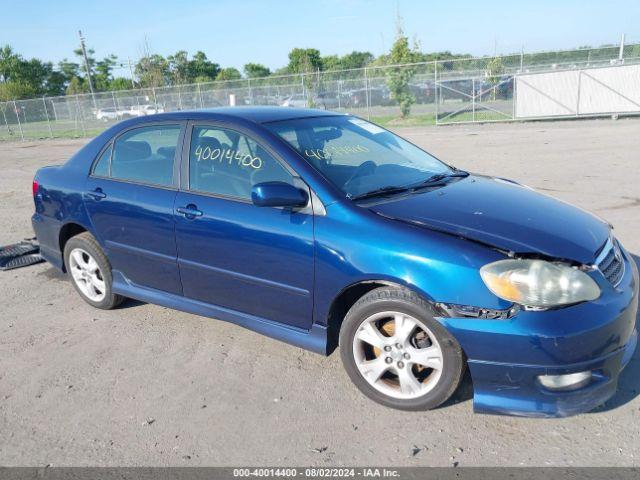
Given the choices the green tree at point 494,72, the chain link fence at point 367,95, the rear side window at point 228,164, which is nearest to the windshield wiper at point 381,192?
the rear side window at point 228,164

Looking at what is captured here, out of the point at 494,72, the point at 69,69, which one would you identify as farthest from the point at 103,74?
the point at 494,72

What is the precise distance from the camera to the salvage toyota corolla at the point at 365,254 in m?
2.62

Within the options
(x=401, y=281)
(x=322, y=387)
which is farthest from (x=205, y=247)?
(x=401, y=281)

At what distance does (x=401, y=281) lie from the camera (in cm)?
279

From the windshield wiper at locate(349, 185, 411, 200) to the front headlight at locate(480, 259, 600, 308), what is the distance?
912mm

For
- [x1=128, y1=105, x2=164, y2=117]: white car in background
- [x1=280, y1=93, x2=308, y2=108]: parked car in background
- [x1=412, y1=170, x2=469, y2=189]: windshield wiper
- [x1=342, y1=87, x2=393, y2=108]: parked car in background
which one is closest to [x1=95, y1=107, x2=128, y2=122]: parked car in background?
[x1=128, y1=105, x2=164, y2=117]: white car in background

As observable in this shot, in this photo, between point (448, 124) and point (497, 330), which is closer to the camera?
point (497, 330)

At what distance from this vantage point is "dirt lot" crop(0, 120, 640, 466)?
266cm

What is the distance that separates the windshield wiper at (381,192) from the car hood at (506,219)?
108mm

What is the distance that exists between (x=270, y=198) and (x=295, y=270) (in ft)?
1.52

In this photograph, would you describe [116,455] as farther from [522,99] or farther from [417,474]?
[522,99]

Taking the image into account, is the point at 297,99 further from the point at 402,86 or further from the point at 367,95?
the point at 402,86

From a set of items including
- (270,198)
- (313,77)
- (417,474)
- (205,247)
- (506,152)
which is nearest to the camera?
(417,474)

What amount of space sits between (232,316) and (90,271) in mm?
1696
